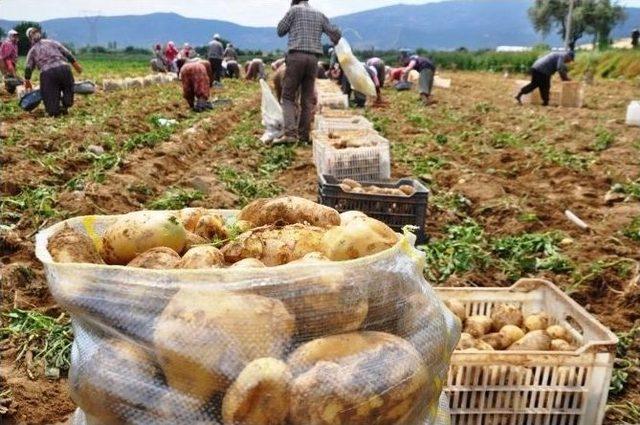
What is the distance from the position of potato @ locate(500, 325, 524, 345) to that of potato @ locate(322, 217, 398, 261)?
119 centimetres

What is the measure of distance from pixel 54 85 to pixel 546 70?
1166 centimetres

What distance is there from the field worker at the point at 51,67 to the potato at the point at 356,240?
10938mm

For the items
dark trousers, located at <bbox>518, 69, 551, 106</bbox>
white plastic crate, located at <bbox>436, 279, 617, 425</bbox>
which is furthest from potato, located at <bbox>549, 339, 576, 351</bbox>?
dark trousers, located at <bbox>518, 69, 551, 106</bbox>

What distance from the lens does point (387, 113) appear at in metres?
15.1

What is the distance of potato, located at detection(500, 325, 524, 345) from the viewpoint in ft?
10.2

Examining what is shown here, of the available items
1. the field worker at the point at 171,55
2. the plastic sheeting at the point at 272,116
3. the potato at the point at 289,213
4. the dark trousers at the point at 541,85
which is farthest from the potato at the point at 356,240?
the field worker at the point at 171,55

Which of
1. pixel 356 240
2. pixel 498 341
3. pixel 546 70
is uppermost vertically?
pixel 356 240

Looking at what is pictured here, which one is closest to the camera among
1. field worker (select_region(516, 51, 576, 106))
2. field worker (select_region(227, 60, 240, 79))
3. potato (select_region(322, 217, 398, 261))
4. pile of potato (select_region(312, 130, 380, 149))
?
potato (select_region(322, 217, 398, 261))

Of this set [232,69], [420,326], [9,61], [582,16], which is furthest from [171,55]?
[582,16]

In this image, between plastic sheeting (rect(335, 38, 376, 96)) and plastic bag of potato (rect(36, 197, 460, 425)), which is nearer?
plastic bag of potato (rect(36, 197, 460, 425))

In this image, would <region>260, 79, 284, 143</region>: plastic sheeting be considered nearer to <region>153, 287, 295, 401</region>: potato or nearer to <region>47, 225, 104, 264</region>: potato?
<region>47, 225, 104, 264</region>: potato

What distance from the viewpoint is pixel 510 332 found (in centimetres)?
312

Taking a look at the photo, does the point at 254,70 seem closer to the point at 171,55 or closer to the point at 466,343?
the point at 171,55

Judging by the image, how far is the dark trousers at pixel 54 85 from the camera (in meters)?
11.6
